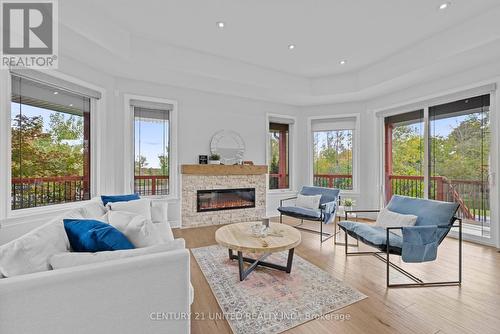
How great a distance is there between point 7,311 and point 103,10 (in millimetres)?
3376

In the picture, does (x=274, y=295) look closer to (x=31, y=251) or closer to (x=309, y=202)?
(x=31, y=251)

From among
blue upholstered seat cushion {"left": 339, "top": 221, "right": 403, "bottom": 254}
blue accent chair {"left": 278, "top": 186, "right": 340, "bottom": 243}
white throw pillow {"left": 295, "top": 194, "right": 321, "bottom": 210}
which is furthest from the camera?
white throw pillow {"left": 295, "top": 194, "right": 321, "bottom": 210}

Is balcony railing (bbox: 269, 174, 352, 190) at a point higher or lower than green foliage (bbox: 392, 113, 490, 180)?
lower

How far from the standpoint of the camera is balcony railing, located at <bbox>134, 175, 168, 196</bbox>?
14.3ft

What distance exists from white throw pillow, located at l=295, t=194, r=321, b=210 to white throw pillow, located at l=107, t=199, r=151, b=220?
2.68 meters

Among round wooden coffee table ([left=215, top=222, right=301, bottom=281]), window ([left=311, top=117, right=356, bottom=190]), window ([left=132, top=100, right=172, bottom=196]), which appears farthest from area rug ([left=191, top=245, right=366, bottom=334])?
window ([left=311, top=117, right=356, bottom=190])

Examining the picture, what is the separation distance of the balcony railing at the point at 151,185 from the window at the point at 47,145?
0.80 meters

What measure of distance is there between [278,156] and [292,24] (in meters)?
3.06

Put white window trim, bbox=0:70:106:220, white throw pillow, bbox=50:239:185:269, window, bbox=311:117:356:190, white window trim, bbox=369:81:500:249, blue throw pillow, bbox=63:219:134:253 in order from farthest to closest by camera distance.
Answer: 1. window, bbox=311:117:356:190
2. white window trim, bbox=369:81:500:249
3. white window trim, bbox=0:70:106:220
4. blue throw pillow, bbox=63:219:134:253
5. white throw pillow, bbox=50:239:185:269

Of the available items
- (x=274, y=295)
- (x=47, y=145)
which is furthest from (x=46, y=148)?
(x=274, y=295)

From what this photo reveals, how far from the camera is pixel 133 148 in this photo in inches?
169

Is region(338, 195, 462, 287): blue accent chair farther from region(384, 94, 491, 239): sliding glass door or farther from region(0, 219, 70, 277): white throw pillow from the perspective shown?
region(0, 219, 70, 277): white throw pillow

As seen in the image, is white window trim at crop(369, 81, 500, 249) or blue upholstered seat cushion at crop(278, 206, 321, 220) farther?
blue upholstered seat cushion at crop(278, 206, 321, 220)

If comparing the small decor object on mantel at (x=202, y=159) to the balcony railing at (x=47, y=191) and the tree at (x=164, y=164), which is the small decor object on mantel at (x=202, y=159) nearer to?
the tree at (x=164, y=164)
